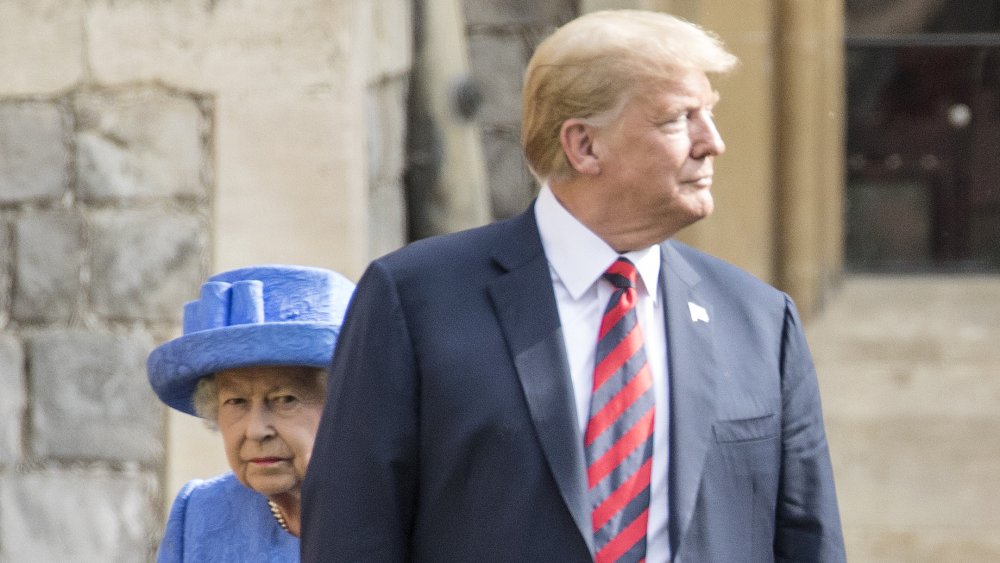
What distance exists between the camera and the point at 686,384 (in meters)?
2.31

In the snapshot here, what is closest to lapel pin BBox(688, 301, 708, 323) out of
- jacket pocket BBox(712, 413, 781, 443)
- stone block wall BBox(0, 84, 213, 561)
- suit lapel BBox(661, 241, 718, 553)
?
suit lapel BBox(661, 241, 718, 553)

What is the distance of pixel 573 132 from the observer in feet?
7.71

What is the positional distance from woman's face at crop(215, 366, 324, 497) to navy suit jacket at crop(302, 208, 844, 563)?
0.51 metres

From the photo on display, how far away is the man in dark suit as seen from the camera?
2240 mm

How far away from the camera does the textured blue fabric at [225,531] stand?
2.94 m

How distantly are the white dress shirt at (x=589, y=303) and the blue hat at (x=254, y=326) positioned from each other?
57 cm

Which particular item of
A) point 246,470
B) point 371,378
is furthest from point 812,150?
point 371,378

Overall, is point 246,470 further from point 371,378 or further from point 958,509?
point 958,509

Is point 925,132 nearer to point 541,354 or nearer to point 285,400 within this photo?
point 285,400

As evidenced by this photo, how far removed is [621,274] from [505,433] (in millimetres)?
264

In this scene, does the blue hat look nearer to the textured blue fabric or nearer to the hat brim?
the hat brim

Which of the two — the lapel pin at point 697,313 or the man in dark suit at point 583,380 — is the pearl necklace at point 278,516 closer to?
the man in dark suit at point 583,380

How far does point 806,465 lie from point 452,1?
3.18m

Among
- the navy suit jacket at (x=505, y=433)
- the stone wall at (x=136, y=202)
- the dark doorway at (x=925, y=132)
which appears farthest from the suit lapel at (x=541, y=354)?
the dark doorway at (x=925, y=132)
